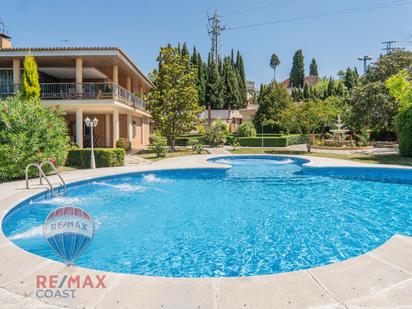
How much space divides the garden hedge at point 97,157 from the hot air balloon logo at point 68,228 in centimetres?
1304

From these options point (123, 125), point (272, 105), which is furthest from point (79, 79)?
point (272, 105)

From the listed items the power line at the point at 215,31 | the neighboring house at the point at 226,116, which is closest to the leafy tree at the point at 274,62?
the power line at the point at 215,31

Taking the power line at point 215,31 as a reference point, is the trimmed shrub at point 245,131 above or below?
below

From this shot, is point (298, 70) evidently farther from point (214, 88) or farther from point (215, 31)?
point (214, 88)

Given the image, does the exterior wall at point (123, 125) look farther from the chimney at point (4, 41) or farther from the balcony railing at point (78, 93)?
the chimney at point (4, 41)

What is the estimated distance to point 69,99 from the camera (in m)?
18.5

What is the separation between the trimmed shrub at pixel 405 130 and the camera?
19297 mm

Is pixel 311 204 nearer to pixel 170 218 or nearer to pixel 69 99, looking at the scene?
pixel 170 218

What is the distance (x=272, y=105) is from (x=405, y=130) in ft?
69.0

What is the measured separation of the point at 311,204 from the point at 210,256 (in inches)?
197

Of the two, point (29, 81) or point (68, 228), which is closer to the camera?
point (68, 228)

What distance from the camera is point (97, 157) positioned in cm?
1623

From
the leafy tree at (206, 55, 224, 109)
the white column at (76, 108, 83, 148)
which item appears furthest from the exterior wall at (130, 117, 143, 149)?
the leafy tree at (206, 55, 224, 109)

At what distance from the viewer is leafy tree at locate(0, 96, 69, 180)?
11688 mm
